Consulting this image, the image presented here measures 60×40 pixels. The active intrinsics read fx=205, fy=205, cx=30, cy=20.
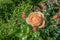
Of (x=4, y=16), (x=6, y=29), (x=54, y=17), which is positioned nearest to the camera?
(x=54, y=17)

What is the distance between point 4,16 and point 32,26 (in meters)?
0.56

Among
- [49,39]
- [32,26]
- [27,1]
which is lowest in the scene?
[49,39]

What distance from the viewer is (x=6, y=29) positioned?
1.74 metres

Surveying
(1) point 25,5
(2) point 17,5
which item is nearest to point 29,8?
(1) point 25,5

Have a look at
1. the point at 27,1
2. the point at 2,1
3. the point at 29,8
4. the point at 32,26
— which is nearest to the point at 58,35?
the point at 32,26

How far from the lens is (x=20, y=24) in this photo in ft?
5.42

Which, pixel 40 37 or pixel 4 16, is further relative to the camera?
pixel 4 16

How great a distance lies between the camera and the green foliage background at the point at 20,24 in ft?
5.07

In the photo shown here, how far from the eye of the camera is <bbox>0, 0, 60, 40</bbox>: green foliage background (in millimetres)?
1545

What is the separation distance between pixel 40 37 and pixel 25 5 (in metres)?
0.50

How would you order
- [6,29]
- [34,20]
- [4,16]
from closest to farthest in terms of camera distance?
[34,20], [6,29], [4,16]

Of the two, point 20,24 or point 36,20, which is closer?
point 36,20

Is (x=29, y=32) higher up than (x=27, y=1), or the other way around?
(x=27, y=1)

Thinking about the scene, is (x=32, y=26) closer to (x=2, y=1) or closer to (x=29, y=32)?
(x=29, y=32)
